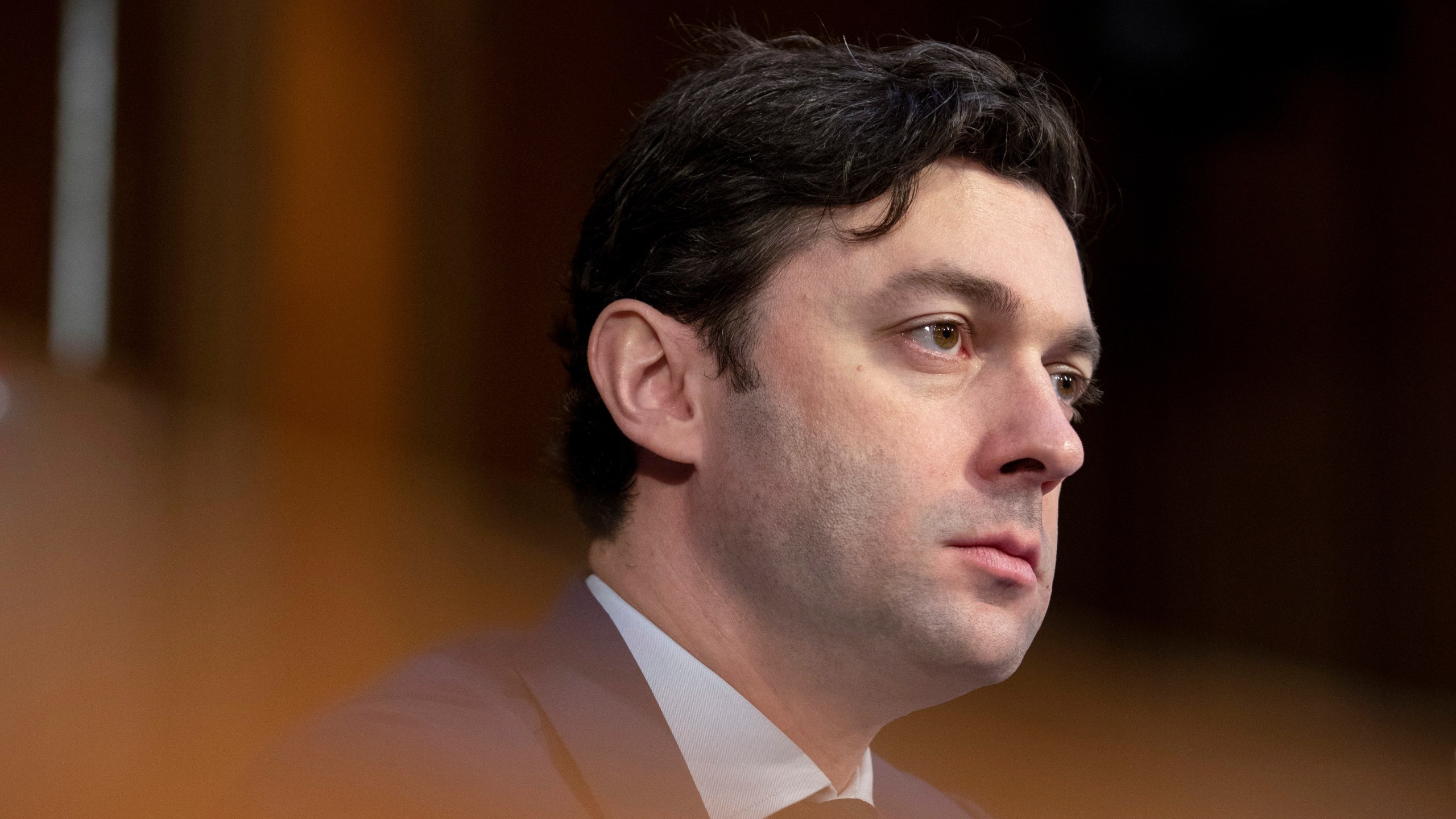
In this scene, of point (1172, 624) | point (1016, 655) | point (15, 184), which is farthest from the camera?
point (1172, 624)

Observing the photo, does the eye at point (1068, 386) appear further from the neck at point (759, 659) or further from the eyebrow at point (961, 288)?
Answer: the neck at point (759, 659)

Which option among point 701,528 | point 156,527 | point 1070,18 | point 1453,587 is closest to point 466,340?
point 156,527

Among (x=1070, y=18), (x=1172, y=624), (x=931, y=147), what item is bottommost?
(x=1172, y=624)

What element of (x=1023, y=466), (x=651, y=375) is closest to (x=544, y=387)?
(x=651, y=375)

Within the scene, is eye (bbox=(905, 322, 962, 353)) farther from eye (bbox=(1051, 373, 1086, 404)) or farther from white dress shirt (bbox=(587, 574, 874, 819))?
white dress shirt (bbox=(587, 574, 874, 819))

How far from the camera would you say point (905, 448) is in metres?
0.92

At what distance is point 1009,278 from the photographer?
0.98 m

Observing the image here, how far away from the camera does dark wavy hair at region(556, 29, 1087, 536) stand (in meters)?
1.02

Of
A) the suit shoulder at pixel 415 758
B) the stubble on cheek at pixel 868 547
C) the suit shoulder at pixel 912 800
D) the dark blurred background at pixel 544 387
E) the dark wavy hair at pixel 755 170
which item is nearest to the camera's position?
the suit shoulder at pixel 415 758

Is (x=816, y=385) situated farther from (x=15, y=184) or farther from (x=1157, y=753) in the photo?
(x=1157, y=753)

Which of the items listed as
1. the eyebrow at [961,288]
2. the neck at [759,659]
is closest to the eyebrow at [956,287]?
the eyebrow at [961,288]

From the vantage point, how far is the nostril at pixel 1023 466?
93cm

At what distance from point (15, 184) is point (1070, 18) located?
1.91 metres

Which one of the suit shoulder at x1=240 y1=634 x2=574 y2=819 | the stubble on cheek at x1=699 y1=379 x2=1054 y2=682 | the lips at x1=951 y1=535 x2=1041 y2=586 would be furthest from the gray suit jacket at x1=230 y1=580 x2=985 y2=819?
the lips at x1=951 y1=535 x2=1041 y2=586
